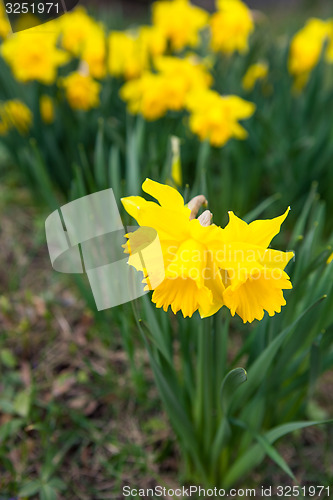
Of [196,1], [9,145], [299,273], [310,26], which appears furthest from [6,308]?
[196,1]

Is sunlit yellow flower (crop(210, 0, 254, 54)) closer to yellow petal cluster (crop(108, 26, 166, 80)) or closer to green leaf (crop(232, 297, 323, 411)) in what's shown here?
yellow petal cluster (crop(108, 26, 166, 80))

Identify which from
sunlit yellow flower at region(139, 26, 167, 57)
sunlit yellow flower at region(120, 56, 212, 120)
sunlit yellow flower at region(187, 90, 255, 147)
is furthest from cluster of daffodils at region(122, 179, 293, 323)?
sunlit yellow flower at region(139, 26, 167, 57)

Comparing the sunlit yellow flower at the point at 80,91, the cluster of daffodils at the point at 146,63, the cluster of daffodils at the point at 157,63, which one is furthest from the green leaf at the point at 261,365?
the sunlit yellow flower at the point at 80,91

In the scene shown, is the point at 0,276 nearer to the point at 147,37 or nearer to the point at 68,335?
the point at 68,335

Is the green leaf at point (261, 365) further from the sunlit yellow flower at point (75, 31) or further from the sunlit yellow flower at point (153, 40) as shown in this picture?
the sunlit yellow flower at point (75, 31)

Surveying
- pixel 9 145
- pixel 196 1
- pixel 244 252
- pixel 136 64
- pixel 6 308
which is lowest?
pixel 196 1

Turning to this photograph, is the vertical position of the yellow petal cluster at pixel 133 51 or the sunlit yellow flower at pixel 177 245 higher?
the sunlit yellow flower at pixel 177 245
